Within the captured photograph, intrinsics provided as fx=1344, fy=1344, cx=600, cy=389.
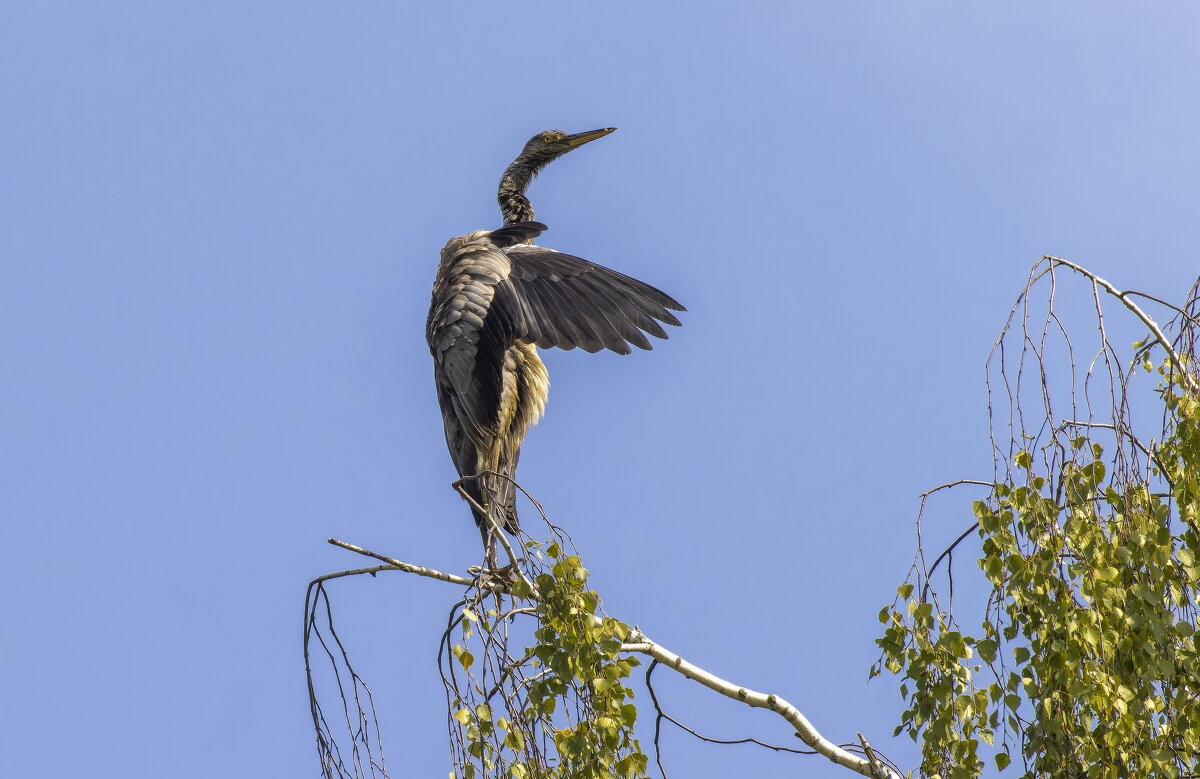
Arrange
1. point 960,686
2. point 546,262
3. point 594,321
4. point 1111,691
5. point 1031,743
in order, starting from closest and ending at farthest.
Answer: point 1111,691 < point 1031,743 < point 960,686 < point 594,321 < point 546,262

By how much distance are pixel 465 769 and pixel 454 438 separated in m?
3.10

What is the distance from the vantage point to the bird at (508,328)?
18.2ft

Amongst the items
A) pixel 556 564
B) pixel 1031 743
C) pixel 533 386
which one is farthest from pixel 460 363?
pixel 1031 743

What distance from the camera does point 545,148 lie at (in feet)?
27.4

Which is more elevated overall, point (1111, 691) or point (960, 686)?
point (960, 686)

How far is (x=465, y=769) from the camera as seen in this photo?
2988 millimetres

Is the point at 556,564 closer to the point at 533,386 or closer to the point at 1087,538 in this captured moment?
the point at 1087,538

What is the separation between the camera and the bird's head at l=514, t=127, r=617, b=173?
837cm

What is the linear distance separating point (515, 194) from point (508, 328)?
2.76 m

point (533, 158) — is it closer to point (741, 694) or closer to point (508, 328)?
point (508, 328)

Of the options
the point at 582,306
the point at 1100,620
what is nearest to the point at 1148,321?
the point at 1100,620

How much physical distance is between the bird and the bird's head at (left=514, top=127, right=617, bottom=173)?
2.27 metres

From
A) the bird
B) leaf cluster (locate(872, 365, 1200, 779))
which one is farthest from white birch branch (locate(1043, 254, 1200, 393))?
the bird

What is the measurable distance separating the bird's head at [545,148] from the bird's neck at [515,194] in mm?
44
